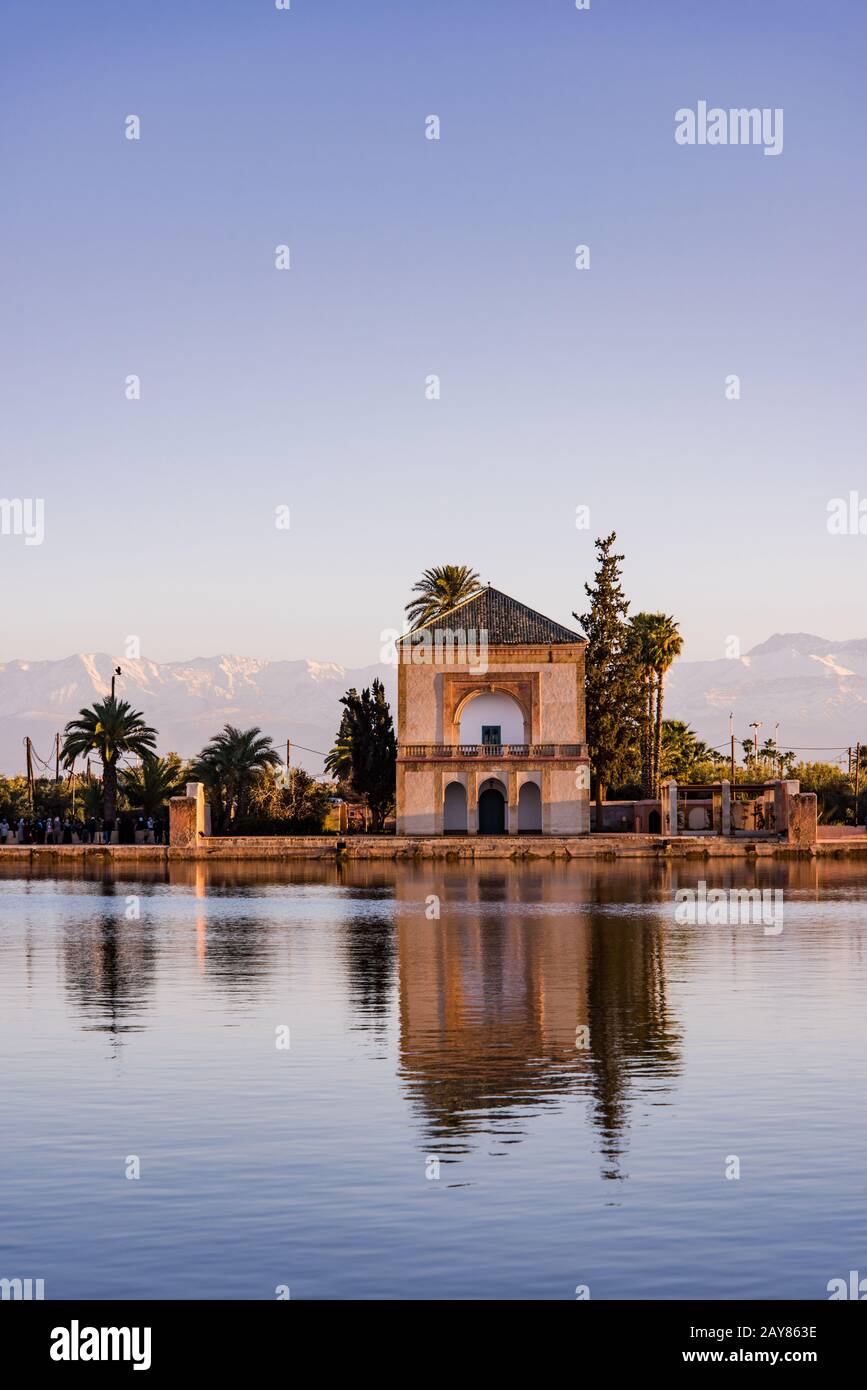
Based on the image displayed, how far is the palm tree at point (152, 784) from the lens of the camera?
77625 millimetres

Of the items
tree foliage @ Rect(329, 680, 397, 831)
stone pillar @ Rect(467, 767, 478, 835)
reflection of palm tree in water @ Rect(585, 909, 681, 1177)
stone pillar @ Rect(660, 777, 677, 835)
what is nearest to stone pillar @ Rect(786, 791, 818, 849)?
stone pillar @ Rect(660, 777, 677, 835)

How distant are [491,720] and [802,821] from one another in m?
13.0

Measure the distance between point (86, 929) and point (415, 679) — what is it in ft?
122

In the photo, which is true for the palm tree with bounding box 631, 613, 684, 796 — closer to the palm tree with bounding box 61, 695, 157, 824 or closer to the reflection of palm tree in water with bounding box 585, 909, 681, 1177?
the palm tree with bounding box 61, 695, 157, 824

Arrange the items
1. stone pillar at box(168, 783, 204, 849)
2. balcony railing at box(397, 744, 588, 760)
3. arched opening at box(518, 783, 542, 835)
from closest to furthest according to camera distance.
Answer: stone pillar at box(168, 783, 204, 849)
balcony railing at box(397, 744, 588, 760)
arched opening at box(518, 783, 542, 835)

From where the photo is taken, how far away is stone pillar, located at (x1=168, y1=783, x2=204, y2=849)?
64.6 metres

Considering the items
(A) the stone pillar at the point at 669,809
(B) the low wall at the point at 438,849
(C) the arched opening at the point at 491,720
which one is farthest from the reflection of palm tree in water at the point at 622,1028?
(C) the arched opening at the point at 491,720

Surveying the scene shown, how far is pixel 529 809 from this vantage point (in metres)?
70.8

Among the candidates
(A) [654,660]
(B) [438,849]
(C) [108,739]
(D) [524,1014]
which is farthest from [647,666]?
(D) [524,1014]

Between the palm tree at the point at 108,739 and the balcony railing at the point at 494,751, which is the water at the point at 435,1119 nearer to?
the balcony railing at the point at 494,751

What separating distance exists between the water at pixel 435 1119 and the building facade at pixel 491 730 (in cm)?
3961

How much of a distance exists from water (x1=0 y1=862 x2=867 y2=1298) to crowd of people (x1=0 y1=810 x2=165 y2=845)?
42852mm
